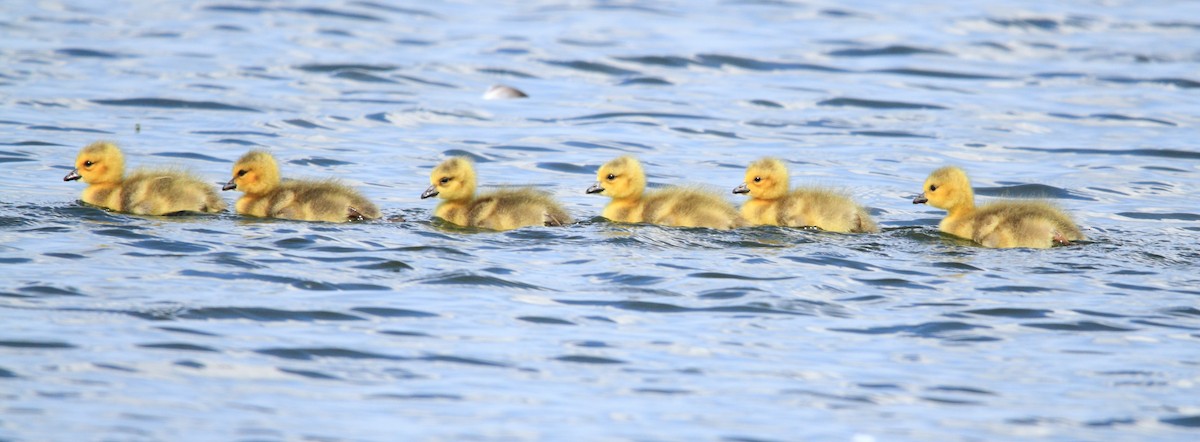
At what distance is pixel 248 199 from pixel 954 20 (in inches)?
624

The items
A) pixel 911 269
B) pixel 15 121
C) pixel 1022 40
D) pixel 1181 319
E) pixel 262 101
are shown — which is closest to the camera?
pixel 1181 319

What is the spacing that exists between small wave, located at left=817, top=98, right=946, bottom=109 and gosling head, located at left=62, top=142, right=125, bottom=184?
8.71 m

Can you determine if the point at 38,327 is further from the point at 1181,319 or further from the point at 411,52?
the point at 411,52

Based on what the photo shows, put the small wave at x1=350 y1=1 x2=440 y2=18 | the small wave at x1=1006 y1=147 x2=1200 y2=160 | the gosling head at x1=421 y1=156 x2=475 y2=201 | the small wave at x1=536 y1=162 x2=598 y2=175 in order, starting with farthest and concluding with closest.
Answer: the small wave at x1=350 y1=1 x2=440 y2=18 → the small wave at x1=1006 y1=147 x2=1200 y2=160 → the small wave at x1=536 y1=162 x2=598 y2=175 → the gosling head at x1=421 y1=156 x2=475 y2=201

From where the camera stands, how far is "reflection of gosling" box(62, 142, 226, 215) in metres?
10.7

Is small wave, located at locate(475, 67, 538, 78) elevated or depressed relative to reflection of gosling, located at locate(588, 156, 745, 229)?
elevated

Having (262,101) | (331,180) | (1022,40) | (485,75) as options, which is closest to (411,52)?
(485,75)

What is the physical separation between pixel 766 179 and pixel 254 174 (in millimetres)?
3251

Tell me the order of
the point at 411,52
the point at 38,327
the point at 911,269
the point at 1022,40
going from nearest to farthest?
the point at 38,327, the point at 911,269, the point at 411,52, the point at 1022,40

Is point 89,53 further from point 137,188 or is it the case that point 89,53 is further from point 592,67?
point 137,188

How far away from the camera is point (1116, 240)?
35.3 feet

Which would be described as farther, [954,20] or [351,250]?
[954,20]

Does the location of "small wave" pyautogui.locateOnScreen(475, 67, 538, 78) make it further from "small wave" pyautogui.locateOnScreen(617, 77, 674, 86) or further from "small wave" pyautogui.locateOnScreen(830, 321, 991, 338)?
"small wave" pyautogui.locateOnScreen(830, 321, 991, 338)

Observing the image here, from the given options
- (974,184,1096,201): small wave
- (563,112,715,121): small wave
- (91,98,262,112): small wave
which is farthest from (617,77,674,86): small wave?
(974,184,1096,201): small wave
